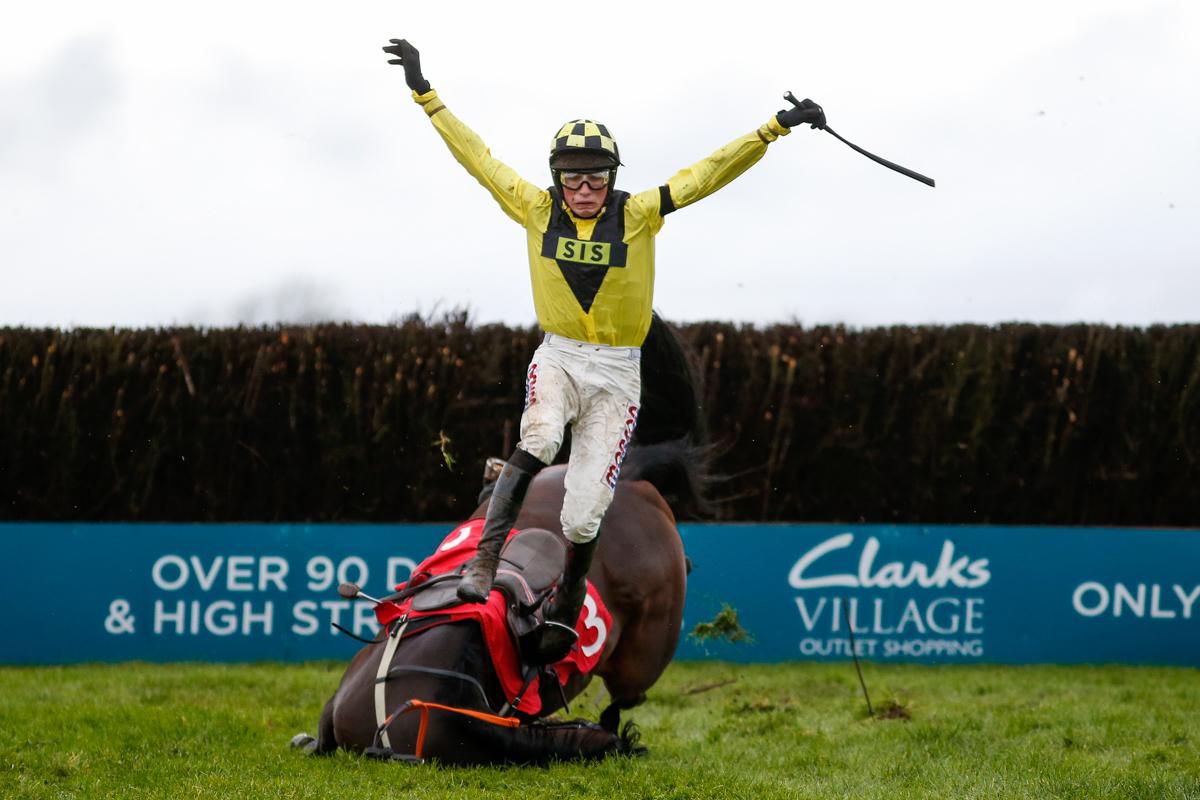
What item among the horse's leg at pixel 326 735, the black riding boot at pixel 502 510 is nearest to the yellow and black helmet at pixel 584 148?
the black riding boot at pixel 502 510

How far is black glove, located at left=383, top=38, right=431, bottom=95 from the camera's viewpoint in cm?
535

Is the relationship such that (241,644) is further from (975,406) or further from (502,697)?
(975,406)

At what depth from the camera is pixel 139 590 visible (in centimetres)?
908

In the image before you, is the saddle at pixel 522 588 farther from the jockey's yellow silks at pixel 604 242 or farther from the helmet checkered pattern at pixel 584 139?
the helmet checkered pattern at pixel 584 139

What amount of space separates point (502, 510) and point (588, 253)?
1.03m

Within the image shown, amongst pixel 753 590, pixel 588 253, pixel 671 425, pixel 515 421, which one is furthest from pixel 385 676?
pixel 515 421

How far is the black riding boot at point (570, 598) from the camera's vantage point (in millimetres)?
5180

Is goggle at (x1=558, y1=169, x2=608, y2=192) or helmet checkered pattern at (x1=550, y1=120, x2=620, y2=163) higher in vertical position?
helmet checkered pattern at (x1=550, y1=120, x2=620, y2=163)

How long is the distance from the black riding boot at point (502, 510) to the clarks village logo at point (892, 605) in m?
4.42

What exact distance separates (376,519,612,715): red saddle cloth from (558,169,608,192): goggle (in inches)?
55.4

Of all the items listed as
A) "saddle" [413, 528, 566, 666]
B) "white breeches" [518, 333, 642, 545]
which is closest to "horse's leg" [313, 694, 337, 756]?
"saddle" [413, 528, 566, 666]

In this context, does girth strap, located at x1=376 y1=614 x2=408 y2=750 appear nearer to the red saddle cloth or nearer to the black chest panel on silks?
the red saddle cloth

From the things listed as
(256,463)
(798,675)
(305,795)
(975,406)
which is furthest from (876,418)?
(305,795)

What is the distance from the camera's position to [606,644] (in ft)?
18.3
